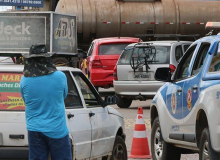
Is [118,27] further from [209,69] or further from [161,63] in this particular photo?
[209,69]

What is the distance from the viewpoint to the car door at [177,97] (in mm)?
8461

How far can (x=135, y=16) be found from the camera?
3247cm

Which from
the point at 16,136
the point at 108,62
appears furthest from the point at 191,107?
the point at 108,62

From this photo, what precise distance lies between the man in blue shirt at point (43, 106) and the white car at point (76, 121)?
976mm

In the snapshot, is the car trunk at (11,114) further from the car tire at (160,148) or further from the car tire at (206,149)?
the car tire at (160,148)

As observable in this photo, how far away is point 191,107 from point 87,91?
→ 4.39ft

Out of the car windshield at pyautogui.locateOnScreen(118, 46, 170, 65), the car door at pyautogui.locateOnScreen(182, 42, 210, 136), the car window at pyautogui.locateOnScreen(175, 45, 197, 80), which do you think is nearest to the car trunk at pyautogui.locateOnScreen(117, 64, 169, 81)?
the car windshield at pyautogui.locateOnScreen(118, 46, 170, 65)

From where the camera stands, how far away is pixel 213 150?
674 cm

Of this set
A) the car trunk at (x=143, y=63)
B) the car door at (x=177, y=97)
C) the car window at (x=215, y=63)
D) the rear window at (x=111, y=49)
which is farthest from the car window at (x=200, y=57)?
the rear window at (x=111, y=49)

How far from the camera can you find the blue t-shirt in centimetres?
620

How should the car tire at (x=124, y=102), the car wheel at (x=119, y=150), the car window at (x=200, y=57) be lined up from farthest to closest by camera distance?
1. the car tire at (x=124, y=102)
2. the car wheel at (x=119, y=150)
3. the car window at (x=200, y=57)

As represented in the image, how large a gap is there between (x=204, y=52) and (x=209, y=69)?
36.8 inches

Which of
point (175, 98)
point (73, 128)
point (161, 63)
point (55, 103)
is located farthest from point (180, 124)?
point (161, 63)

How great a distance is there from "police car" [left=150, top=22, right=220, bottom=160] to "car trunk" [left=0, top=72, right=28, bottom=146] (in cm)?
176
